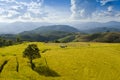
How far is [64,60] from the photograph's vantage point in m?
116

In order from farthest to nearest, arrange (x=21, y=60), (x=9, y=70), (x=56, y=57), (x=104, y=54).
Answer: (x=104, y=54) → (x=56, y=57) → (x=21, y=60) → (x=9, y=70)

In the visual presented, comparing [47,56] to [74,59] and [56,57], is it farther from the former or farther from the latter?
[74,59]

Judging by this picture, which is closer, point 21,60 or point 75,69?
point 75,69

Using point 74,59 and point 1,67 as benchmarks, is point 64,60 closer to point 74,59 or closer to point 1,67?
point 74,59

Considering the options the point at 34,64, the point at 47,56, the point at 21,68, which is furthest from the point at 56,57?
the point at 21,68

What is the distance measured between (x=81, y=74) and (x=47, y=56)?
103ft

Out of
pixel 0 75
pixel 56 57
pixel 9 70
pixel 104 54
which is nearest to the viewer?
pixel 0 75

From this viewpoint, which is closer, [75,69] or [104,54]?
[75,69]

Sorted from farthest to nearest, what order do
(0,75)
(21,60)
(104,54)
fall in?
(104,54) < (21,60) < (0,75)

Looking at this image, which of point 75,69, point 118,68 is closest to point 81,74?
point 75,69

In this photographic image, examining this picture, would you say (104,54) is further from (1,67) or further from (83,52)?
(1,67)

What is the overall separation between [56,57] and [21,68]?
2717cm

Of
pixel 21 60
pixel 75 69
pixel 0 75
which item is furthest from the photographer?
pixel 21 60

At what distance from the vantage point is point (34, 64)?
4176 inches
